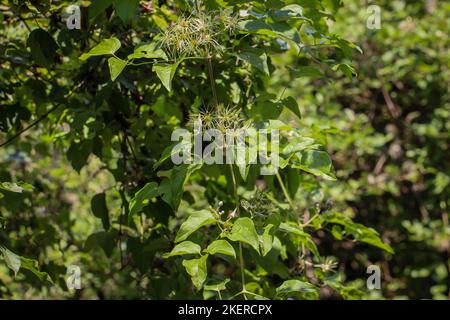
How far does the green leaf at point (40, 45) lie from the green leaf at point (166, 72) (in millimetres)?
477

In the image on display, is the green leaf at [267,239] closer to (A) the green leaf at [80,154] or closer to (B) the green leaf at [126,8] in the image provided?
(B) the green leaf at [126,8]

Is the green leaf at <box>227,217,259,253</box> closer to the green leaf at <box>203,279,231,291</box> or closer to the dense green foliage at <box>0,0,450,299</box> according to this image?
the dense green foliage at <box>0,0,450,299</box>

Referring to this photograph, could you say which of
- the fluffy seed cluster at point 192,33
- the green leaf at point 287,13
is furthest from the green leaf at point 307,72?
the fluffy seed cluster at point 192,33

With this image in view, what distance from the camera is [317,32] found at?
1.50m

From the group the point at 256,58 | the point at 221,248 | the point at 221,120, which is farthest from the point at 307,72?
the point at 221,248

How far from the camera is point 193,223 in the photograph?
126 centimetres

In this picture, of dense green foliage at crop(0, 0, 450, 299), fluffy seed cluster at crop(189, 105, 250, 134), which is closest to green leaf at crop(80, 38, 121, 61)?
dense green foliage at crop(0, 0, 450, 299)

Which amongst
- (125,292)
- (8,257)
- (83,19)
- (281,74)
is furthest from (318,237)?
(8,257)

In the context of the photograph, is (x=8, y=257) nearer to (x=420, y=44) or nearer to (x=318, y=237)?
(x=318, y=237)

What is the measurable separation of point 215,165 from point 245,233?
389mm

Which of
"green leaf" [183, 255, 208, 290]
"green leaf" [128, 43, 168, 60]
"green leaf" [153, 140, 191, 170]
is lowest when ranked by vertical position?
"green leaf" [183, 255, 208, 290]

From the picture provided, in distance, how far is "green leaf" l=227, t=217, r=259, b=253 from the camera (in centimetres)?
123

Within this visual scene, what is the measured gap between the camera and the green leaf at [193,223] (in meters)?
1.25
